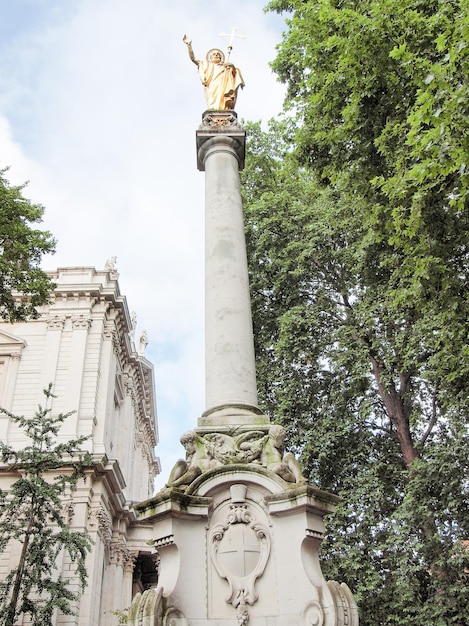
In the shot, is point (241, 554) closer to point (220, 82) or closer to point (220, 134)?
point (220, 134)

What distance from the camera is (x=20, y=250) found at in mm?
14836

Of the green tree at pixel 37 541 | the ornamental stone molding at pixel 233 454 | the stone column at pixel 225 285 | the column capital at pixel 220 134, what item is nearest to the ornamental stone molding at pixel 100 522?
the green tree at pixel 37 541

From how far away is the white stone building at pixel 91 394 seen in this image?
2086 centimetres

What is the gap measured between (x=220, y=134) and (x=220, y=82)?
128 cm

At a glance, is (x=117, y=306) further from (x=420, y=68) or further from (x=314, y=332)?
(x=420, y=68)

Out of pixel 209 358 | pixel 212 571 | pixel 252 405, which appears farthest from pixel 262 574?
pixel 209 358

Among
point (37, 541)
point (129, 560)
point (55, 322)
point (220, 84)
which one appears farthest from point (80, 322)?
point (220, 84)

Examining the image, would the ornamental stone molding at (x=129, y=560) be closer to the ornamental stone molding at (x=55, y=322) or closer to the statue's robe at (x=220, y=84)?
the ornamental stone molding at (x=55, y=322)

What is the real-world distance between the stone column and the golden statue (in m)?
0.33

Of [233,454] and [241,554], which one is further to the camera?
[233,454]

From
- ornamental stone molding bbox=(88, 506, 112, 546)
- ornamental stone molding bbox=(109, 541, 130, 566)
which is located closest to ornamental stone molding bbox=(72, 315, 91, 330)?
ornamental stone molding bbox=(88, 506, 112, 546)

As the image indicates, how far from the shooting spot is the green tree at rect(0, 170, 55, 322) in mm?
14539

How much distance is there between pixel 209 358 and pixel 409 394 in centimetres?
797

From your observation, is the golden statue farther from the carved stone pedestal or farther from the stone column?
the carved stone pedestal
